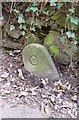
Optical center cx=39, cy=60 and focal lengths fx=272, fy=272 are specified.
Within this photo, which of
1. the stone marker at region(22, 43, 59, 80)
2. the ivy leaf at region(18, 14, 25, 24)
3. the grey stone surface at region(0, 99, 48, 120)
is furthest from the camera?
the ivy leaf at region(18, 14, 25, 24)

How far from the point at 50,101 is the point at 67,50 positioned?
0.55 metres

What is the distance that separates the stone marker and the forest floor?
5cm

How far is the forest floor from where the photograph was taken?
2222mm

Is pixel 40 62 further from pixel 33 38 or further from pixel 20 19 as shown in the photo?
pixel 20 19

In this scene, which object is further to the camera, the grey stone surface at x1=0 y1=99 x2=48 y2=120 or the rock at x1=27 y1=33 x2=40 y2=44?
the rock at x1=27 y1=33 x2=40 y2=44

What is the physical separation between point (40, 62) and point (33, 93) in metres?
0.32

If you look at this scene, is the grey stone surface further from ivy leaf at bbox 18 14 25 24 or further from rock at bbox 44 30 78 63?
ivy leaf at bbox 18 14 25 24

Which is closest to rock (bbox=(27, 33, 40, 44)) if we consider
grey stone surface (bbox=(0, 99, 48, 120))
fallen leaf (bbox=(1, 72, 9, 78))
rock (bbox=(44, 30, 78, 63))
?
rock (bbox=(44, 30, 78, 63))

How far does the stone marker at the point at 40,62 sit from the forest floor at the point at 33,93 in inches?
2.1

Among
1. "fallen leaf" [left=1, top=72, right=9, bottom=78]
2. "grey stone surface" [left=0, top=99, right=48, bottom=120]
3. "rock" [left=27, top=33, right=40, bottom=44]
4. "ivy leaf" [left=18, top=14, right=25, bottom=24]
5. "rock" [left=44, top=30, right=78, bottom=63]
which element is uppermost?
"ivy leaf" [left=18, top=14, right=25, bottom=24]

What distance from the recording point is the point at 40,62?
2553 mm

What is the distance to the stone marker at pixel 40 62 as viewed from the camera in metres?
2.54

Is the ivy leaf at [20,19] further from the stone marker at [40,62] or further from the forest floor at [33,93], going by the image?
the forest floor at [33,93]

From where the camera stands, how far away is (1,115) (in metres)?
2.19
